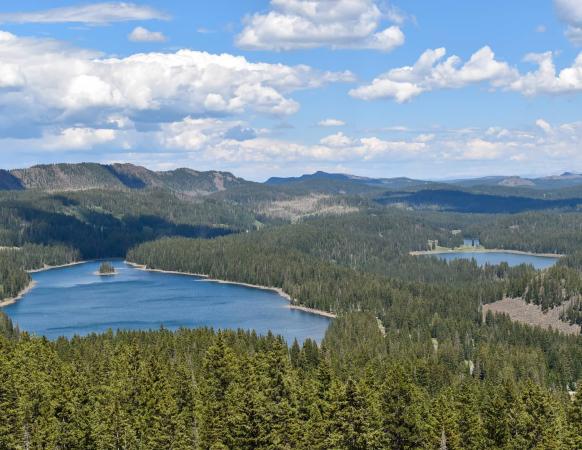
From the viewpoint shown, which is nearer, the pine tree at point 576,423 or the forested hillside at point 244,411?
the forested hillside at point 244,411

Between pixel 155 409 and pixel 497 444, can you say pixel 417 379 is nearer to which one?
pixel 497 444

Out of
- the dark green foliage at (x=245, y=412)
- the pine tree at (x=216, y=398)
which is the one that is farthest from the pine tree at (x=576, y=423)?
the pine tree at (x=216, y=398)

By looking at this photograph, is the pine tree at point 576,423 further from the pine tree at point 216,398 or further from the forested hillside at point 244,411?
the pine tree at point 216,398

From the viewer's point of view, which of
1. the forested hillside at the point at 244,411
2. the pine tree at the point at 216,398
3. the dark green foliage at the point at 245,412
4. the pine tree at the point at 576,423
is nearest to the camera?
the dark green foliage at the point at 245,412

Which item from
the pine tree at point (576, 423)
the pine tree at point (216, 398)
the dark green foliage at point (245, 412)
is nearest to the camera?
the dark green foliage at point (245, 412)

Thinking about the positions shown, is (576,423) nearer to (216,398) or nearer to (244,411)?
(244,411)

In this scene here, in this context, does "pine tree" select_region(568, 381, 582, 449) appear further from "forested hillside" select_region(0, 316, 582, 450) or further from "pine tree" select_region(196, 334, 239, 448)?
"pine tree" select_region(196, 334, 239, 448)

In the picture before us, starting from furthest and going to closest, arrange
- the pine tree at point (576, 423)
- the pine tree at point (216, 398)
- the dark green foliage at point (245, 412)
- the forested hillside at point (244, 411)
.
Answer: the pine tree at point (216, 398) → the pine tree at point (576, 423) → the forested hillside at point (244, 411) → the dark green foliage at point (245, 412)

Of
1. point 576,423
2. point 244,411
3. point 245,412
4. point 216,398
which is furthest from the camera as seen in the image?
point 216,398

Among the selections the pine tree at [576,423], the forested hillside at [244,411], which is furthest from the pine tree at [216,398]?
the pine tree at [576,423]

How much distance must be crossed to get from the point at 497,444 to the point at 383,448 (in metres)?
22.1

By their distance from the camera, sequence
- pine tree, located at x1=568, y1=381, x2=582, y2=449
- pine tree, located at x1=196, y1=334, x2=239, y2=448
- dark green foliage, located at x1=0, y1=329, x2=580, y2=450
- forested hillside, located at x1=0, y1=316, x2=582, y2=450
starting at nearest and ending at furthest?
dark green foliage, located at x1=0, y1=329, x2=580, y2=450 < forested hillside, located at x1=0, y1=316, x2=582, y2=450 < pine tree, located at x1=568, y1=381, x2=582, y2=449 < pine tree, located at x1=196, y1=334, x2=239, y2=448

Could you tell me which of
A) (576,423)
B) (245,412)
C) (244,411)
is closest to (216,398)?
(244,411)

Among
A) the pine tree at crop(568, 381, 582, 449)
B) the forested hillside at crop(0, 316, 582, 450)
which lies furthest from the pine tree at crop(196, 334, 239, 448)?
the pine tree at crop(568, 381, 582, 449)
